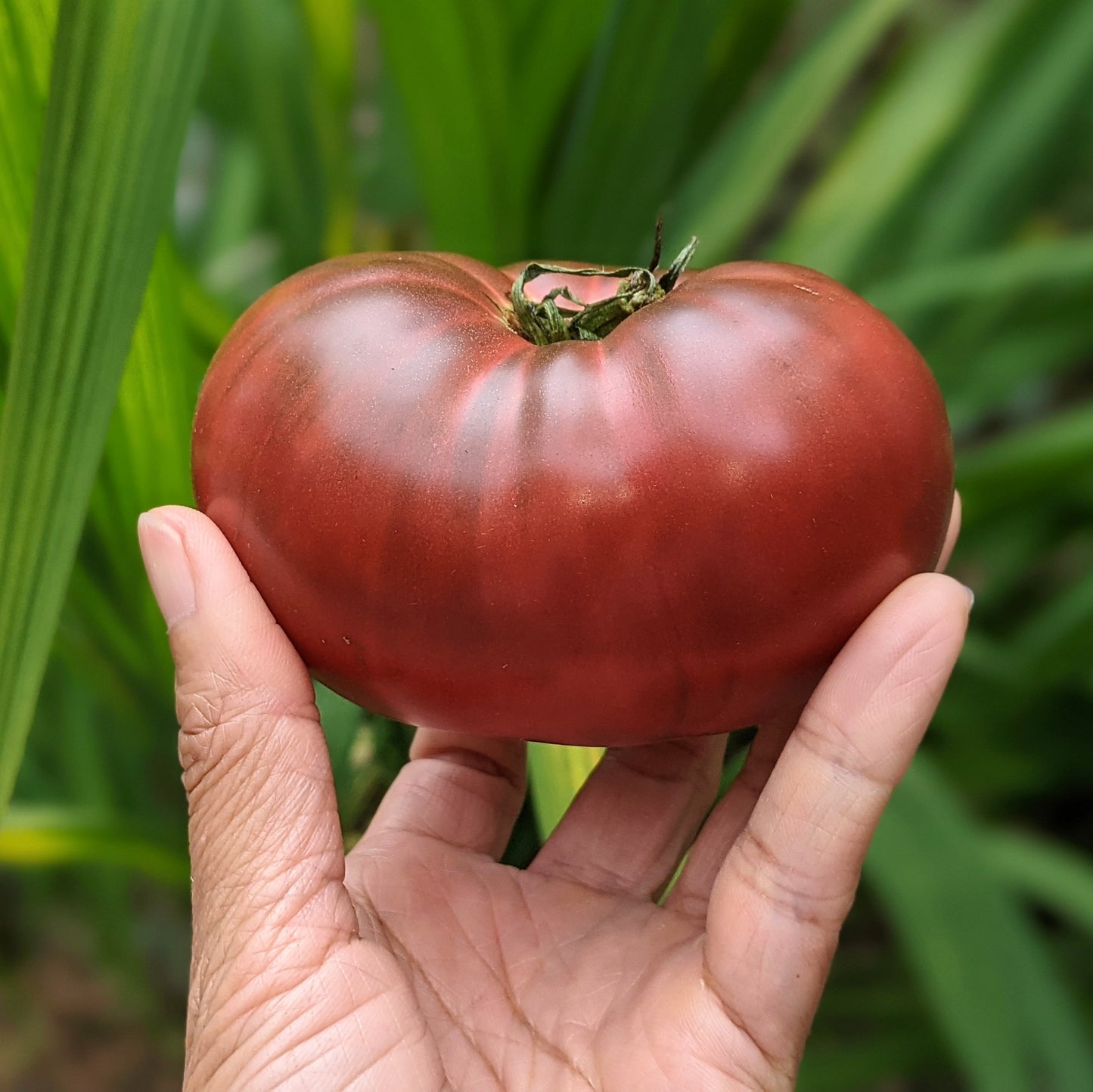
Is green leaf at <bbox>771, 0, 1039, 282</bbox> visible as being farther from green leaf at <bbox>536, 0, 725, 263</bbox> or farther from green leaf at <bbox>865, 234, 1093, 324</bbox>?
green leaf at <bbox>536, 0, 725, 263</bbox>

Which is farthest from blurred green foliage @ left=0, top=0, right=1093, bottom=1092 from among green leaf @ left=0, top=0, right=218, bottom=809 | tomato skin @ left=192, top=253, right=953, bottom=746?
tomato skin @ left=192, top=253, right=953, bottom=746

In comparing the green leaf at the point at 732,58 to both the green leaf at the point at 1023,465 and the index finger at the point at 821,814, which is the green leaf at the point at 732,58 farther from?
the index finger at the point at 821,814

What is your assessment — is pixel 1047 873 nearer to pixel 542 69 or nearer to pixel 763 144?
pixel 763 144

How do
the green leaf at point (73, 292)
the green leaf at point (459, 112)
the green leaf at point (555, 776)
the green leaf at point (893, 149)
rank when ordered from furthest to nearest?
the green leaf at point (893, 149), the green leaf at point (459, 112), the green leaf at point (555, 776), the green leaf at point (73, 292)

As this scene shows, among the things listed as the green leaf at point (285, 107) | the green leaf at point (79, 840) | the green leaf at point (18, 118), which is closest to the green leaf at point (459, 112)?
the green leaf at point (285, 107)

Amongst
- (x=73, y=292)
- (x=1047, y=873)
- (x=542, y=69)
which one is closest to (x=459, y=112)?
(x=542, y=69)

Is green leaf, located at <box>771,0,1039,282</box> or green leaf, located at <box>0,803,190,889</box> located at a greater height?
green leaf, located at <box>771,0,1039,282</box>

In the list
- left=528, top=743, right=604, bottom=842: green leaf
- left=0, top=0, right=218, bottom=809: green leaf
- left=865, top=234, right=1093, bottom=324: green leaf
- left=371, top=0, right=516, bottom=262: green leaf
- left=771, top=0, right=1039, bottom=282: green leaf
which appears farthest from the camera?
left=771, top=0, right=1039, bottom=282: green leaf

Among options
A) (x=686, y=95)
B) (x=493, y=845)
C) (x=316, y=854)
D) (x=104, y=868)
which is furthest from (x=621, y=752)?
(x=104, y=868)
